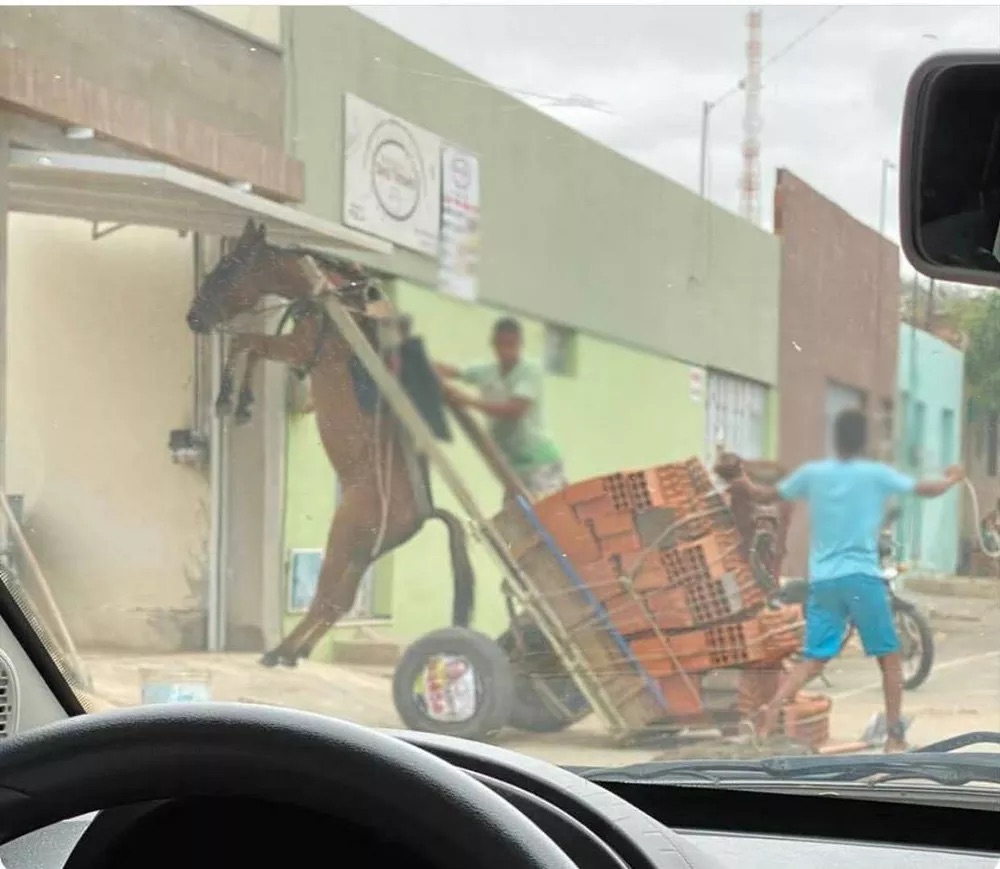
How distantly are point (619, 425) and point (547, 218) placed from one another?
0.85 m

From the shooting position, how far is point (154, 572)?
6.38 m

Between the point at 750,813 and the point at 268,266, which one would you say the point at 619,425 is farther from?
the point at 750,813

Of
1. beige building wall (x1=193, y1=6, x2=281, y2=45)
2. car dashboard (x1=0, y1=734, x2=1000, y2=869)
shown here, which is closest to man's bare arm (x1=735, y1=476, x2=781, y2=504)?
beige building wall (x1=193, y1=6, x2=281, y2=45)

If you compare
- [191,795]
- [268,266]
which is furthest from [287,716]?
[268,266]

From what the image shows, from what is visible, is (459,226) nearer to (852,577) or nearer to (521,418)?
(521,418)

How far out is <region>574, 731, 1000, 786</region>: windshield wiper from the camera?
265cm

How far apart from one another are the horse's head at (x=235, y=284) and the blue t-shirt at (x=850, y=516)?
2.33 metres

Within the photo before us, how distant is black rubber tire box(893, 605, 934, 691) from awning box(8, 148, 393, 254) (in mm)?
2449

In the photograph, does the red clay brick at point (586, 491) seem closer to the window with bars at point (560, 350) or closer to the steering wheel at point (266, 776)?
the window with bars at point (560, 350)

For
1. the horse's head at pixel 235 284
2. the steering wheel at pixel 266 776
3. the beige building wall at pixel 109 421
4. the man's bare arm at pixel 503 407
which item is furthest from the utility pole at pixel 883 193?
the steering wheel at pixel 266 776

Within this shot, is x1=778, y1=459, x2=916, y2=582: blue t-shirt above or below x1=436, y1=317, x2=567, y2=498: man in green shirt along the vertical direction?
below

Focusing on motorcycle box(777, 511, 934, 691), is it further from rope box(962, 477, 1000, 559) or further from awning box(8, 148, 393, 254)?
awning box(8, 148, 393, 254)

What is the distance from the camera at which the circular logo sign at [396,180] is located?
611cm

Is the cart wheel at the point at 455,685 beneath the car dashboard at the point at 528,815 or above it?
beneath
